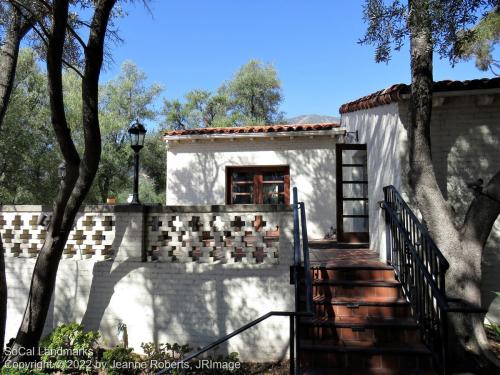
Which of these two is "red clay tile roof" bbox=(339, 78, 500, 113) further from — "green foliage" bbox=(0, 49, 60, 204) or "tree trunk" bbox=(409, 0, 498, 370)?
"green foliage" bbox=(0, 49, 60, 204)

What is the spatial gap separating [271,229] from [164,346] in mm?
2100

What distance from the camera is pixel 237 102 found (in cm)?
2595

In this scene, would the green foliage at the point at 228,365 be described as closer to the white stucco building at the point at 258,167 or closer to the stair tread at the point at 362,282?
the stair tread at the point at 362,282

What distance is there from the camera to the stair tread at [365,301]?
4.61 meters

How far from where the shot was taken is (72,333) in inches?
200

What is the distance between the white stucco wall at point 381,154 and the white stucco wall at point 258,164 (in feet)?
7.96

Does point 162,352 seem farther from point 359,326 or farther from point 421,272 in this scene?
point 421,272

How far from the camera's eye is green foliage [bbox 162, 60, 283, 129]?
83.3 feet

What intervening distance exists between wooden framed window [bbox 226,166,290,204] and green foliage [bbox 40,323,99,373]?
5.96 metres

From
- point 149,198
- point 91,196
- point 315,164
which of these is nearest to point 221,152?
point 315,164

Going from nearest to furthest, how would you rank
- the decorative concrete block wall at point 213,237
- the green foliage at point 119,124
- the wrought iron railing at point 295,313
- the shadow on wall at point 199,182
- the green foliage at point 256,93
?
1. the wrought iron railing at point 295,313
2. the decorative concrete block wall at point 213,237
3. the shadow on wall at point 199,182
4. the green foliage at point 119,124
5. the green foliage at point 256,93

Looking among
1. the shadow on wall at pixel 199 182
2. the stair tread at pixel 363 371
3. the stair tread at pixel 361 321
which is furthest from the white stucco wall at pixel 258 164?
the stair tread at pixel 363 371

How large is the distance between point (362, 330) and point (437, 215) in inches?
62.0

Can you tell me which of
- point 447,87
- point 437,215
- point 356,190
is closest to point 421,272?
point 437,215
